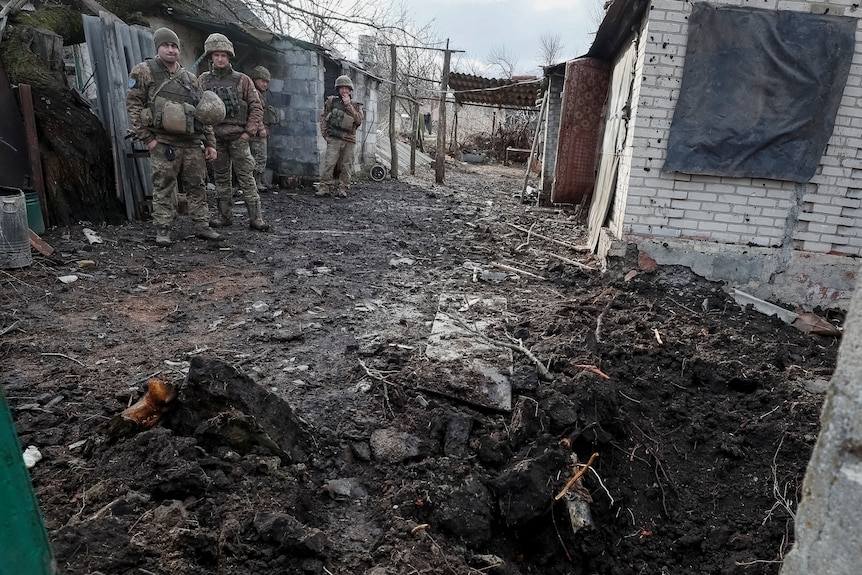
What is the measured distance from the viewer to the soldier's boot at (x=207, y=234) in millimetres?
5695

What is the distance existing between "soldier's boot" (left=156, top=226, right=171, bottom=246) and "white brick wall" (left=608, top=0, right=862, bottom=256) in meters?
4.49

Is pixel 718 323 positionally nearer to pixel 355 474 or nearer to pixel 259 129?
pixel 355 474

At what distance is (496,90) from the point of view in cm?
1453

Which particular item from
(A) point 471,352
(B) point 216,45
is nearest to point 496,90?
(B) point 216,45

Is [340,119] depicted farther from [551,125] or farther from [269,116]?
[551,125]

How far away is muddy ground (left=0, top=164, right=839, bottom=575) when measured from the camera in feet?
5.93

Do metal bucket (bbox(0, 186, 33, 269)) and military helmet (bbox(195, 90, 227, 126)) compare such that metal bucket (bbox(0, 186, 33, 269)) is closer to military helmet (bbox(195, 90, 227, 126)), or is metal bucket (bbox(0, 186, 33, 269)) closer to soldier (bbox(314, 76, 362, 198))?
military helmet (bbox(195, 90, 227, 126))

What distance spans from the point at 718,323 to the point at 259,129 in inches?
206

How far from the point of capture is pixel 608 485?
2.44 meters

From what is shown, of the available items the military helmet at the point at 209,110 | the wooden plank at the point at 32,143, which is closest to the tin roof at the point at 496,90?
the military helmet at the point at 209,110

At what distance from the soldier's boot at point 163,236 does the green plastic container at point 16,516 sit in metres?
4.87

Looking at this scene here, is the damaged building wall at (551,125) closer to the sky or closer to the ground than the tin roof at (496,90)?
closer to the ground

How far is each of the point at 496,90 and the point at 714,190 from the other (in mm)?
11128

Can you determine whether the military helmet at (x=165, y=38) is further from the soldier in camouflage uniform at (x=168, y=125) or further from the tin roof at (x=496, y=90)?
the tin roof at (x=496, y=90)
